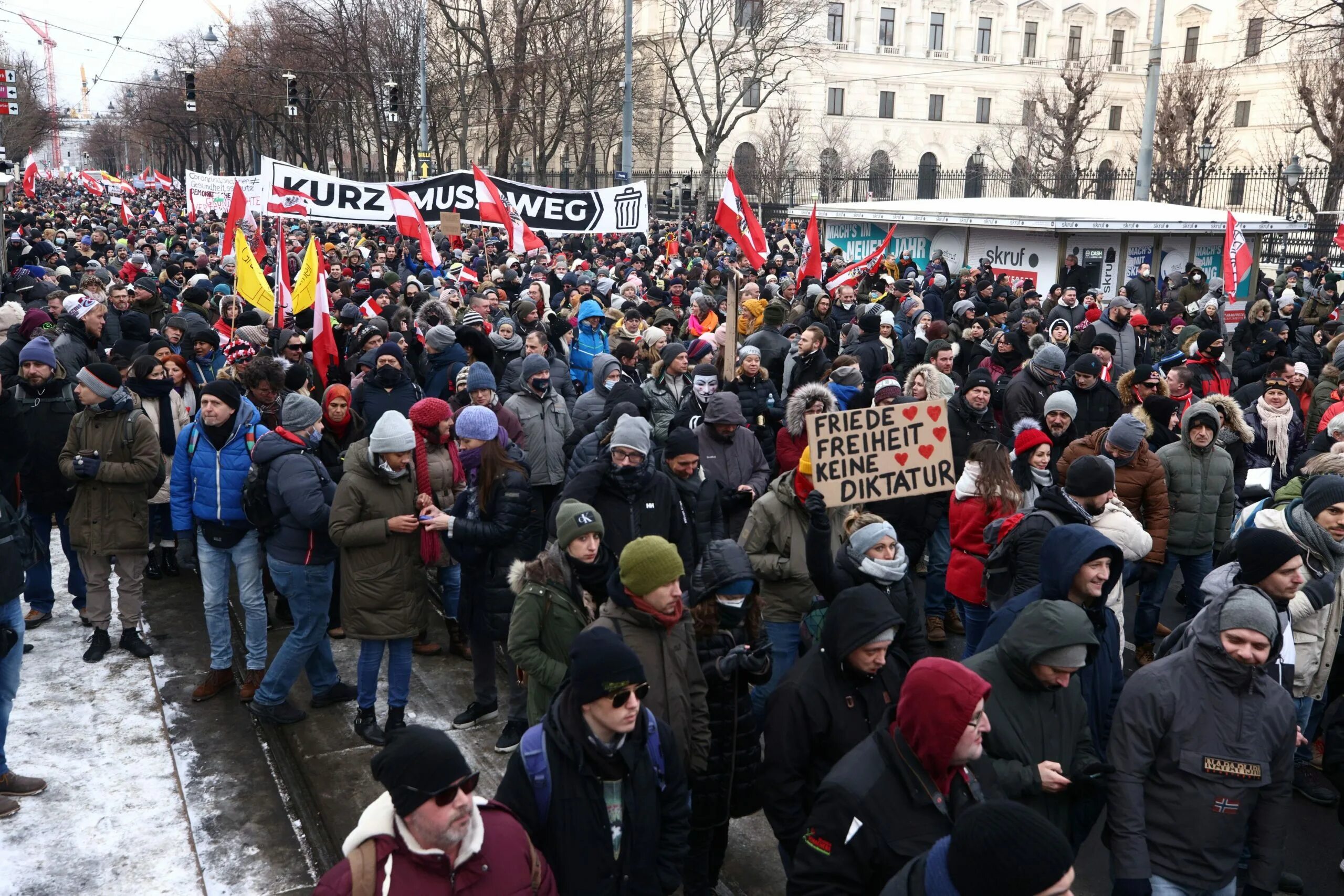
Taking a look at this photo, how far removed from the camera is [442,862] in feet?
9.58

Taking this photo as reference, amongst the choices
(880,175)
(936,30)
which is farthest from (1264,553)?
(936,30)

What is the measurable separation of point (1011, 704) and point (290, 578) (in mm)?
3780

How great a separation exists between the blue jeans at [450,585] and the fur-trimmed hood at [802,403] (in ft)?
7.23

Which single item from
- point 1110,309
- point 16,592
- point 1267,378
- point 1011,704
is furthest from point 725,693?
point 1110,309

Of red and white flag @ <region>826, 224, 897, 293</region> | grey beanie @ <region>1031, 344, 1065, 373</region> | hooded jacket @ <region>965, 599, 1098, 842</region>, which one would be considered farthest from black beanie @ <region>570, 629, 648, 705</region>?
red and white flag @ <region>826, 224, 897, 293</region>

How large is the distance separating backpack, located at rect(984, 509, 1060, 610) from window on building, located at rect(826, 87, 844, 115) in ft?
217

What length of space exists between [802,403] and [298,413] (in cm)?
292

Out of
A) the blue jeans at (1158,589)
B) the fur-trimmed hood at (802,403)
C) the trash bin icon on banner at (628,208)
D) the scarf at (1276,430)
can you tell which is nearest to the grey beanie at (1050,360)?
the scarf at (1276,430)

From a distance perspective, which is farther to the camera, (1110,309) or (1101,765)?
(1110,309)

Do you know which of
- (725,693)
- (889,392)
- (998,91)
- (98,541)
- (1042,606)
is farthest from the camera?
(998,91)

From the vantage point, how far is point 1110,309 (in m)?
12.1

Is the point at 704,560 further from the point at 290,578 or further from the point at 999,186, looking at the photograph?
the point at 999,186

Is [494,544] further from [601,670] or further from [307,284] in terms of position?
[307,284]

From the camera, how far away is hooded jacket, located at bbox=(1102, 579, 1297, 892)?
12.3 ft
